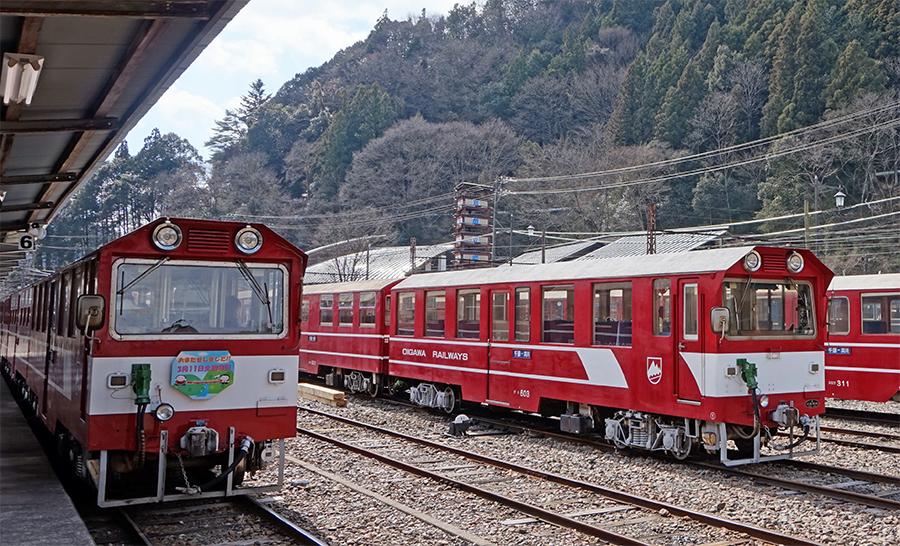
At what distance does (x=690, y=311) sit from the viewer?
1002cm

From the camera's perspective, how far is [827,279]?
35.2 feet

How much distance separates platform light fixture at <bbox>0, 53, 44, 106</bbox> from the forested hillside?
1174 inches

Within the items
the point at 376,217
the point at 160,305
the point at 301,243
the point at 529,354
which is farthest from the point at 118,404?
the point at 301,243

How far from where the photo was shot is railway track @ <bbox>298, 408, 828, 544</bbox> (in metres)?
7.16

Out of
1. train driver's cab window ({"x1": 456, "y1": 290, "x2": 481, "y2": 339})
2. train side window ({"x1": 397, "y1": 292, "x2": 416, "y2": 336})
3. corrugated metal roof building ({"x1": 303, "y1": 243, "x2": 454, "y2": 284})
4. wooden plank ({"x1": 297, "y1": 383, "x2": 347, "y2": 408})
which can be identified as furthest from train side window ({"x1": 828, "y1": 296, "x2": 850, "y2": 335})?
corrugated metal roof building ({"x1": 303, "y1": 243, "x2": 454, "y2": 284})

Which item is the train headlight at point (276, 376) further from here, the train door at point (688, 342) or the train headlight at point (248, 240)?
the train door at point (688, 342)

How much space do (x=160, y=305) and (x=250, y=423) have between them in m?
1.40

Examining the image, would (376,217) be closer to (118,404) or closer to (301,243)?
(301,243)

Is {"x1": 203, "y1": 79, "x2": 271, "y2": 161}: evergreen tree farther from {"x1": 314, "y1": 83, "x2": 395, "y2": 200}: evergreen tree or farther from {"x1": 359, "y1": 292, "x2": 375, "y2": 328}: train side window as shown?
{"x1": 359, "y1": 292, "x2": 375, "y2": 328}: train side window

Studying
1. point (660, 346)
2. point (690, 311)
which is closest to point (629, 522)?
point (660, 346)

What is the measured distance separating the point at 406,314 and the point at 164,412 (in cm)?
945

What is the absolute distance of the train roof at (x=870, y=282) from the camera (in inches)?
568

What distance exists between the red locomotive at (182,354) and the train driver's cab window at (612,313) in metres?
5.05

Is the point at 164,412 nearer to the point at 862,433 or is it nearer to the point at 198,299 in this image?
the point at 198,299
